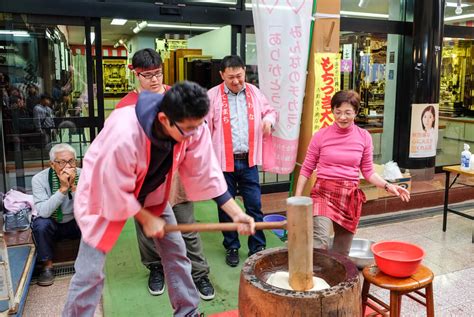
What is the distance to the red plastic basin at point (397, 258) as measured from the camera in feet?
9.43

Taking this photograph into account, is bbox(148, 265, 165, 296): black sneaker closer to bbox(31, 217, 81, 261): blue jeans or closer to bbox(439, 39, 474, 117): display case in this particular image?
bbox(31, 217, 81, 261): blue jeans

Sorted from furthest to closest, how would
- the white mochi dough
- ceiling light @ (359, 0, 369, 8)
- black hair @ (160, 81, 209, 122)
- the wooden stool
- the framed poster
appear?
the framed poster, ceiling light @ (359, 0, 369, 8), the wooden stool, the white mochi dough, black hair @ (160, 81, 209, 122)

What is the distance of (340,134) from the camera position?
143 inches

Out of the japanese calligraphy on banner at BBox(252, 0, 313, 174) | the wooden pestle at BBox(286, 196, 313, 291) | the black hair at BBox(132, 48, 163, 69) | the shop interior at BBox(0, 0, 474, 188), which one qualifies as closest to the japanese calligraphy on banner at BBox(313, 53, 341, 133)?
the japanese calligraphy on banner at BBox(252, 0, 313, 174)

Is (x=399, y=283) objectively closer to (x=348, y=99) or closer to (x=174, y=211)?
(x=348, y=99)

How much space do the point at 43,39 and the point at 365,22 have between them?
4535 mm

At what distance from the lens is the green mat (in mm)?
3553

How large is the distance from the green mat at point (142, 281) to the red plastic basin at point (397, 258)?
4.15 ft

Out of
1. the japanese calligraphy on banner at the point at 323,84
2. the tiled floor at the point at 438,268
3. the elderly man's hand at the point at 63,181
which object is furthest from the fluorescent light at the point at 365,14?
the elderly man's hand at the point at 63,181

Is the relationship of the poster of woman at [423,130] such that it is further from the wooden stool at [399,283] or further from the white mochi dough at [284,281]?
the white mochi dough at [284,281]

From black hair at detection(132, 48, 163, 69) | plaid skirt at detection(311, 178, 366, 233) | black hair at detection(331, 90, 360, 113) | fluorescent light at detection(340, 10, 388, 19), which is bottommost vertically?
plaid skirt at detection(311, 178, 366, 233)

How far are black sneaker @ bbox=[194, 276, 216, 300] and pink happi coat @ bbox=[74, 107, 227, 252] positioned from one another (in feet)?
4.11

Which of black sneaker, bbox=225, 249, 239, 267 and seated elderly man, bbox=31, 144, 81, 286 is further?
black sneaker, bbox=225, 249, 239, 267

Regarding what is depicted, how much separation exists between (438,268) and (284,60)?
266 cm
